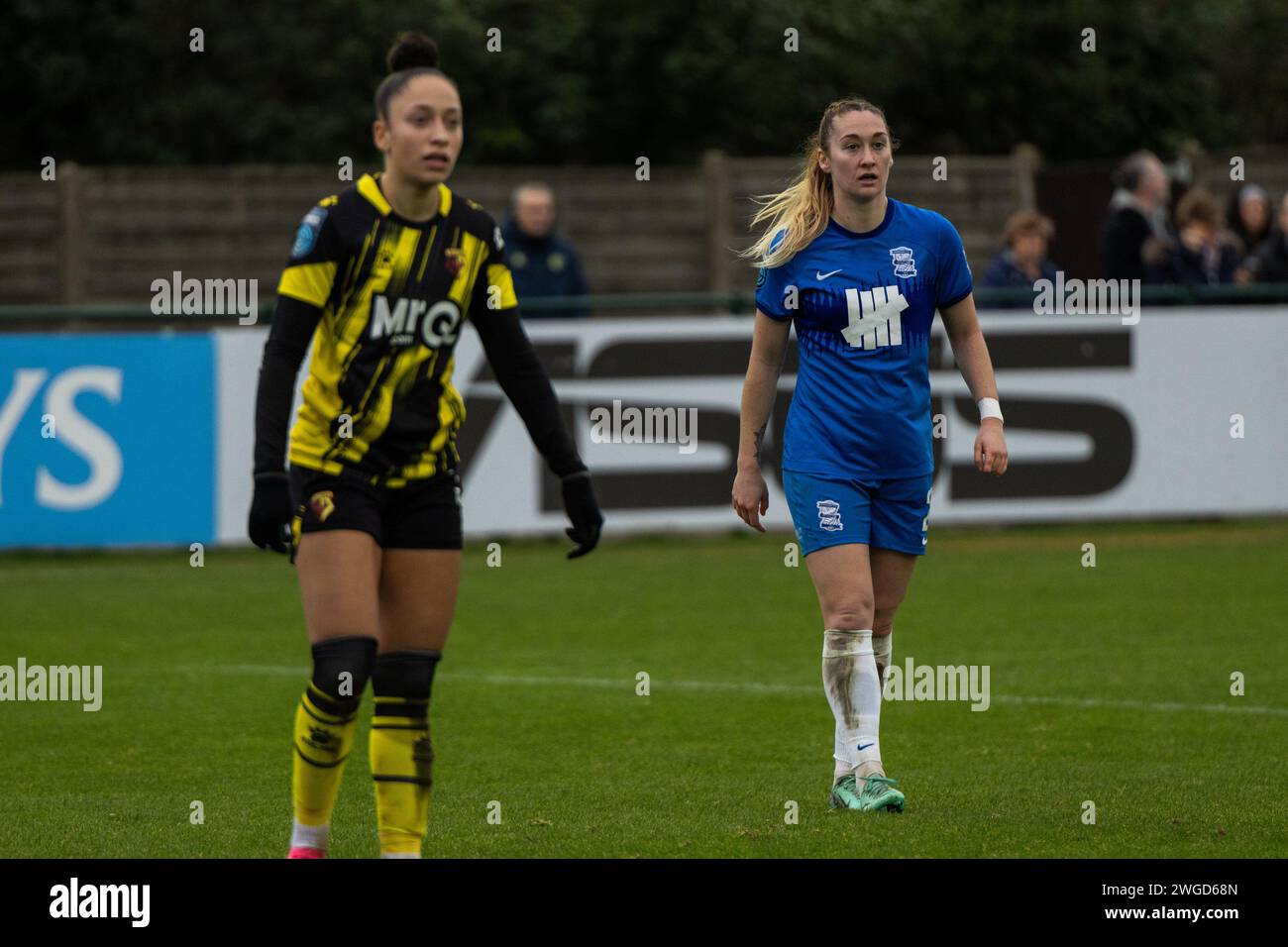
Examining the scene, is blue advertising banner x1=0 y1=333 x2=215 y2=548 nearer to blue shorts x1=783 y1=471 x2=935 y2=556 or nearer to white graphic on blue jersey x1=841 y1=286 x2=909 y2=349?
blue shorts x1=783 y1=471 x2=935 y2=556

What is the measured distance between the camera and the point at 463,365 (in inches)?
629

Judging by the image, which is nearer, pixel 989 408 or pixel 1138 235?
pixel 989 408

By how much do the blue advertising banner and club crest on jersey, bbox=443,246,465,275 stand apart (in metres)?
9.70

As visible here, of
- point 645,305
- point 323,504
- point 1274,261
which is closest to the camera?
point 323,504

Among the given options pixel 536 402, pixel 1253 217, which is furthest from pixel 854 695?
pixel 1253 217

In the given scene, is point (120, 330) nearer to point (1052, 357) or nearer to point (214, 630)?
point (214, 630)

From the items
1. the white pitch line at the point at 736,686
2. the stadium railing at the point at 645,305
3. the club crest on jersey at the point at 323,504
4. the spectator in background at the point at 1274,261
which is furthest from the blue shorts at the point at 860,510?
the spectator in background at the point at 1274,261

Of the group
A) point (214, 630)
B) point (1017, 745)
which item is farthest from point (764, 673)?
point (214, 630)

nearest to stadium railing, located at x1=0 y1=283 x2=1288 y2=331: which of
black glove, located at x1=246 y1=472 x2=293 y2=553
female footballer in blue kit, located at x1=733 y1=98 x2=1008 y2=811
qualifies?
female footballer in blue kit, located at x1=733 y1=98 x2=1008 y2=811

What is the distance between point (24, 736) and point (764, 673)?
353cm

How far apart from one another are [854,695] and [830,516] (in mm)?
611

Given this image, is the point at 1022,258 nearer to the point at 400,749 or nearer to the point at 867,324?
the point at 867,324

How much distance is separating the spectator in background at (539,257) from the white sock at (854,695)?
944cm

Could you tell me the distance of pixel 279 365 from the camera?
6.08 metres
